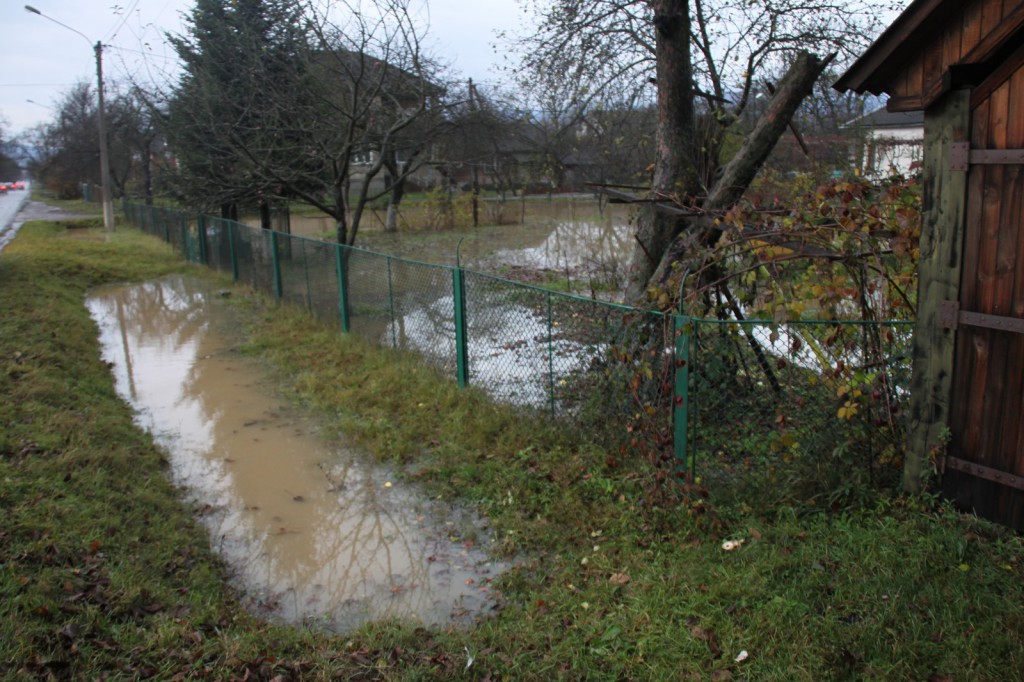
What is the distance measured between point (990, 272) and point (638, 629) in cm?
258

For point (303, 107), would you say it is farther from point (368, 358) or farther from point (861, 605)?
point (861, 605)

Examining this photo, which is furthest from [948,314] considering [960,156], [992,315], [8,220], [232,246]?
[8,220]

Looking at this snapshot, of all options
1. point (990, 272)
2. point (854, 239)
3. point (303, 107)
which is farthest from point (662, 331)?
point (303, 107)

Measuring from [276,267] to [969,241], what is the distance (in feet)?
37.7

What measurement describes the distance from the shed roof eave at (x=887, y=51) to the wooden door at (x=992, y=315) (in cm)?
46

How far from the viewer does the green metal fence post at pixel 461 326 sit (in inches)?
308

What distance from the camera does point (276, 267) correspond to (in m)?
13.4

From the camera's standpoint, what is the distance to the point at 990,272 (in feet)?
13.0

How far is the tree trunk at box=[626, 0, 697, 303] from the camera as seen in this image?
24.5 feet

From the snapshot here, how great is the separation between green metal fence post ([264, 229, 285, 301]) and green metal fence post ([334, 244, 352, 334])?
115 inches

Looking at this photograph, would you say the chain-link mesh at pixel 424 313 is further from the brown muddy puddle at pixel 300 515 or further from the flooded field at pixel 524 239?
the flooded field at pixel 524 239

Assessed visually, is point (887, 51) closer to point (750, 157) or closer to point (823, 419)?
point (823, 419)

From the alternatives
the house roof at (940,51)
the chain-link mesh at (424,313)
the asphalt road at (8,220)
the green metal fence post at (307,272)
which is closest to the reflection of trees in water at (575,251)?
the chain-link mesh at (424,313)

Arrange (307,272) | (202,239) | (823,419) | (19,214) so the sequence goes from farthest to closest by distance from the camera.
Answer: (19,214)
(202,239)
(307,272)
(823,419)
